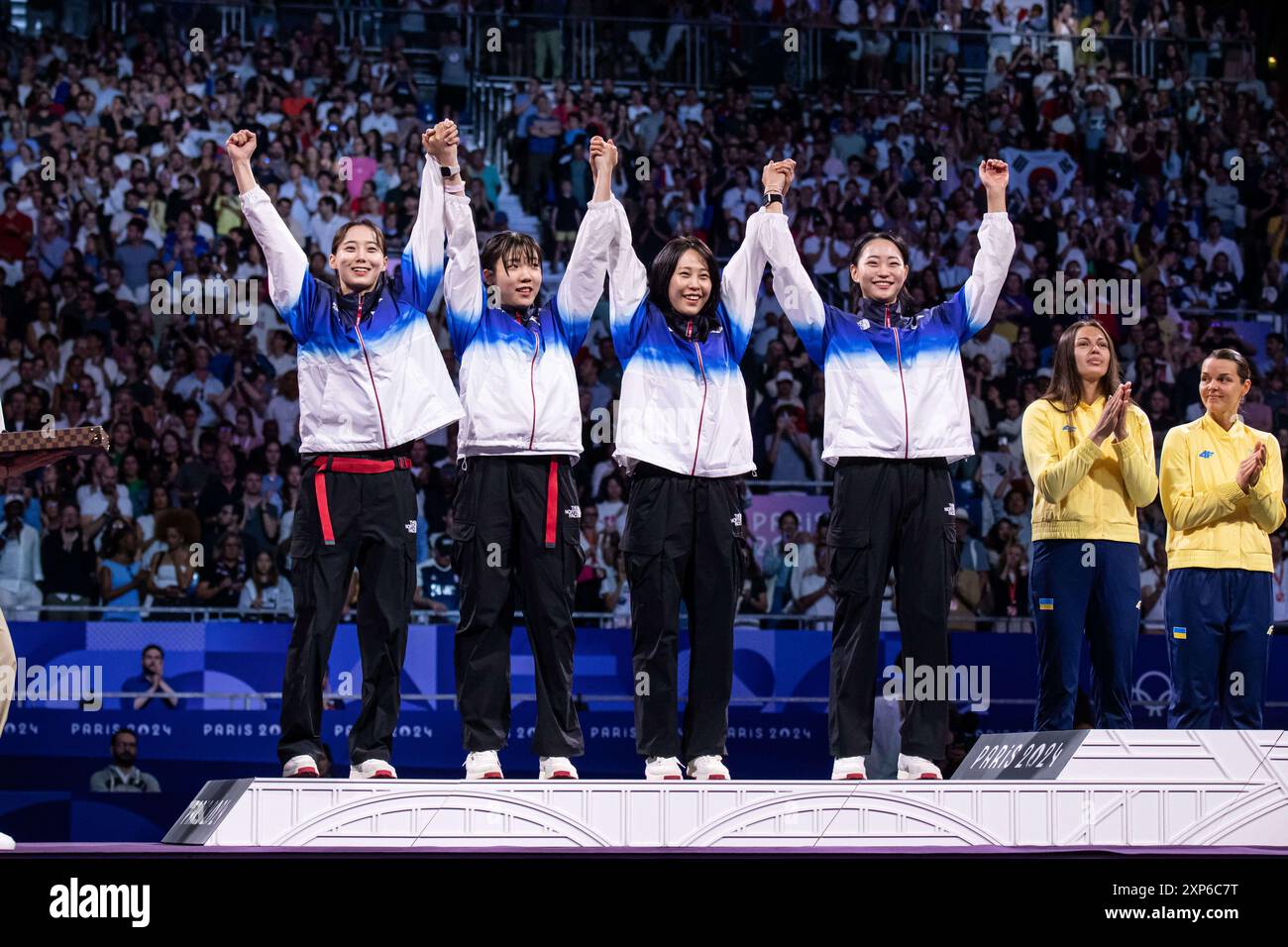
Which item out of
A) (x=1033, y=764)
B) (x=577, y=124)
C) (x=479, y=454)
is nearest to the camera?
(x=1033, y=764)

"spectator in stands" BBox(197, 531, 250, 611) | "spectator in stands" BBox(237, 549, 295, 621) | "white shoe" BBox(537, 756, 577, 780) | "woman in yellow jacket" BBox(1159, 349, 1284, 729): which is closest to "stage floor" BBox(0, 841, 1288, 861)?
"white shoe" BBox(537, 756, 577, 780)

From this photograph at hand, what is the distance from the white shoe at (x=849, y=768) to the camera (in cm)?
592

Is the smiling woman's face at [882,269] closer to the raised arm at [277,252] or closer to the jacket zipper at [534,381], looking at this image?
the jacket zipper at [534,381]

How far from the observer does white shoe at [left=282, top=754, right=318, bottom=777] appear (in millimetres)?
5703

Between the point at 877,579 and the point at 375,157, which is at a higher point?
the point at 375,157

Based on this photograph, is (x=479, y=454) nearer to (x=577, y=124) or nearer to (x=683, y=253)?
(x=683, y=253)

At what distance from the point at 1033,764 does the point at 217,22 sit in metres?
12.0

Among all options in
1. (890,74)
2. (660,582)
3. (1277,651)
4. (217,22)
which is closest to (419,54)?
(217,22)

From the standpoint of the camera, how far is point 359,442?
6039mm

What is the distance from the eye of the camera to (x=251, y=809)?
528 centimetres

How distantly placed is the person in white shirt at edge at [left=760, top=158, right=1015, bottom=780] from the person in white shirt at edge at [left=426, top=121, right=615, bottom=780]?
949mm

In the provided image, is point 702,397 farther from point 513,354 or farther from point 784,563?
point 784,563

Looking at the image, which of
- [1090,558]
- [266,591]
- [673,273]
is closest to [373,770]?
[673,273]

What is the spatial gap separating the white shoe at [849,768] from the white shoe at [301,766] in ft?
6.04
